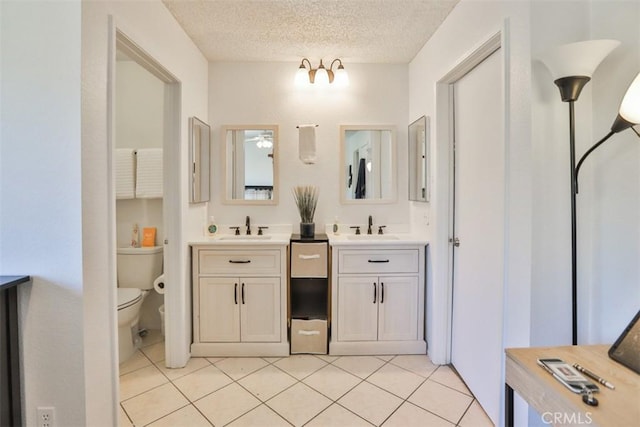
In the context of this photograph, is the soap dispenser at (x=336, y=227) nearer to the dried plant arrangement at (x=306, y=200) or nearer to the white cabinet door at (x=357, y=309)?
the dried plant arrangement at (x=306, y=200)

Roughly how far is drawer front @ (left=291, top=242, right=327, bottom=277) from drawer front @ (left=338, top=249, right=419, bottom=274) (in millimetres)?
135

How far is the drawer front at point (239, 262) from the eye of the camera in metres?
2.36

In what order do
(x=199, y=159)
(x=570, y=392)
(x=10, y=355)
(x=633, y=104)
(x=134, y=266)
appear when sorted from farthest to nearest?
(x=134, y=266)
(x=199, y=159)
(x=10, y=355)
(x=633, y=104)
(x=570, y=392)

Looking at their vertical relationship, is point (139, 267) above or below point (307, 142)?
below

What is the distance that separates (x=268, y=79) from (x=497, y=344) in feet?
8.73

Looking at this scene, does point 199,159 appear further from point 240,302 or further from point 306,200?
point 240,302

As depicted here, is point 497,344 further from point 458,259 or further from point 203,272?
point 203,272

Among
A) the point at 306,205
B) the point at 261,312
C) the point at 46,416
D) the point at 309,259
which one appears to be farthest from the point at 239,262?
the point at 46,416

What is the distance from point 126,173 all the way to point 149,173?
0.68 ft

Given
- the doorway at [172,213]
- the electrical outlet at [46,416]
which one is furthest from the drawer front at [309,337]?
the electrical outlet at [46,416]

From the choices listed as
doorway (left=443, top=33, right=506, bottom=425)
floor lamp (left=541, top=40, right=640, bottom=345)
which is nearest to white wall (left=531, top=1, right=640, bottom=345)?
floor lamp (left=541, top=40, right=640, bottom=345)

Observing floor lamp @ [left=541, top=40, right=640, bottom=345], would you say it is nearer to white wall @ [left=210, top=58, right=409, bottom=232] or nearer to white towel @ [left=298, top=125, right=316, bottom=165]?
white wall @ [left=210, top=58, right=409, bottom=232]

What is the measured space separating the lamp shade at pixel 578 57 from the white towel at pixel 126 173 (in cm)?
293

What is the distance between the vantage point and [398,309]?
2.41 metres
